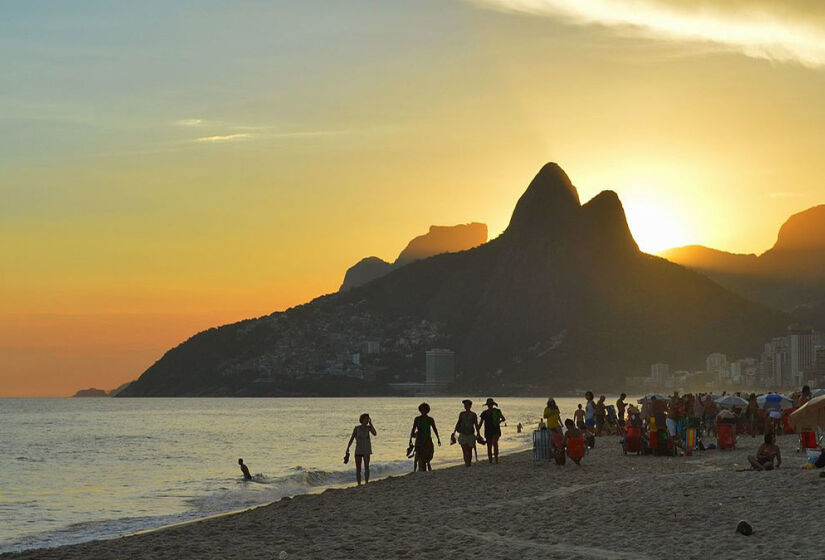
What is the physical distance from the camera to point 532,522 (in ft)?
51.8

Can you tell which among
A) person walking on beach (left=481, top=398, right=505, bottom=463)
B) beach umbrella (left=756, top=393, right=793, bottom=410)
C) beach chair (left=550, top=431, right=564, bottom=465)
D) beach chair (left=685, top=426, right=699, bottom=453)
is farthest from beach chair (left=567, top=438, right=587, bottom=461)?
beach umbrella (left=756, top=393, right=793, bottom=410)

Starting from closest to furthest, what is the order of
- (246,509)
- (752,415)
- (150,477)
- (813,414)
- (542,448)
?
(813,414) < (246,509) < (542,448) < (752,415) < (150,477)

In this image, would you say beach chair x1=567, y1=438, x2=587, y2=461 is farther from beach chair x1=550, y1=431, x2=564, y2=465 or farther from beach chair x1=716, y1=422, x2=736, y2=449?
beach chair x1=716, y1=422, x2=736, y2=449

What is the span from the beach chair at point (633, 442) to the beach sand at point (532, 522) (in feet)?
18.9

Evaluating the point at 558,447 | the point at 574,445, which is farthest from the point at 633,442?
the point at 574,445

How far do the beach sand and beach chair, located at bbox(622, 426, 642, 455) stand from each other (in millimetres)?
5761

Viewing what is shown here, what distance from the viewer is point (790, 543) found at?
1227 cm

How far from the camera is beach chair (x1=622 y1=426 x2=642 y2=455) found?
28844 mm

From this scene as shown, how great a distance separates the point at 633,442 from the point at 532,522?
13929 millimetres

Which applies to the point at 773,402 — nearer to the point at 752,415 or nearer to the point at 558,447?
the point at 752,415

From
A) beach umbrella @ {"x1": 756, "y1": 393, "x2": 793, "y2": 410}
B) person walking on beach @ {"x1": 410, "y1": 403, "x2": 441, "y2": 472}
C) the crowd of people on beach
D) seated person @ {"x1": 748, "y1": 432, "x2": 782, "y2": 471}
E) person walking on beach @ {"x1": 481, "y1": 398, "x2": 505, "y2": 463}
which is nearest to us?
seated person @ {"x1": 748, "y1": 432, "x2": 782, "y2": 471}

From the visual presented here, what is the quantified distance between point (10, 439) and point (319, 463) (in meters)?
46.4

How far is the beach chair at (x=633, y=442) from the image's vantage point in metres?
28.8

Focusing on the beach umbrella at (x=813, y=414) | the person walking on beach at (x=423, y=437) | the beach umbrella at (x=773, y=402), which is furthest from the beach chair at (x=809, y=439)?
the beach umbrella at (x=773, y=402)
